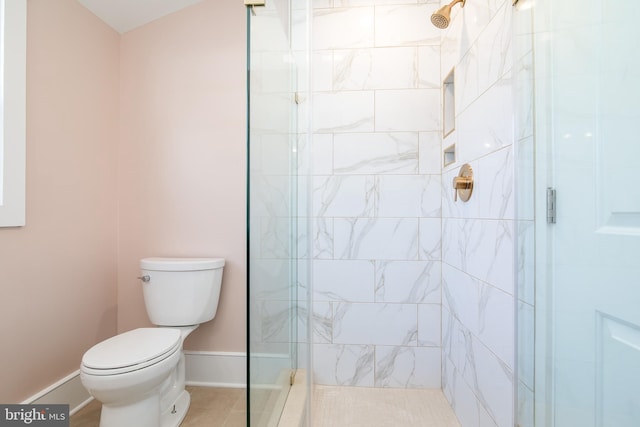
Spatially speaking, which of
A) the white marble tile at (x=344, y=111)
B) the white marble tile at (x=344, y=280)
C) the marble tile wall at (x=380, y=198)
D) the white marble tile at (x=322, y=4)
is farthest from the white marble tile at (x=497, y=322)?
the white marble tile at (x=322, y=4)

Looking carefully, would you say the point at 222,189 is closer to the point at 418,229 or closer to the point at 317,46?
the point at 317,46

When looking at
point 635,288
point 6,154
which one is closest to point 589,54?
point 635,288

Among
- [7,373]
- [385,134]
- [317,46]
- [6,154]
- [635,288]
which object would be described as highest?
[317,46]

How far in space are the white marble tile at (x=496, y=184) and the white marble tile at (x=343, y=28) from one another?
1.04 meters

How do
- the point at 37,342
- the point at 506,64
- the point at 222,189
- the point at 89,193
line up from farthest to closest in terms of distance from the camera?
1. the point at 222,189
2. the point at 89,193
3. the point at 37,342
4. the point at 506,64

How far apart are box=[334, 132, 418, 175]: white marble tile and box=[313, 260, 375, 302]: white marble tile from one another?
54 centimetres

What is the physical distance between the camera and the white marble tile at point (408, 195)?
1605 mm

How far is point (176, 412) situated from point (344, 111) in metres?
1.83

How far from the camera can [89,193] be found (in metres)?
1.61

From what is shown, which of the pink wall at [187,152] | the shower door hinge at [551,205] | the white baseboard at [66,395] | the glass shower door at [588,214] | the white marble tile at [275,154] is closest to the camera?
the glass shower door at [588,214]

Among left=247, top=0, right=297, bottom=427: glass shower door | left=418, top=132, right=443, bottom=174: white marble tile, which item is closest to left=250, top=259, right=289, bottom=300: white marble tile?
left=247, top=0, right=297, bottom=427: glass shower door

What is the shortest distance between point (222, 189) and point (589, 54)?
1.67 m

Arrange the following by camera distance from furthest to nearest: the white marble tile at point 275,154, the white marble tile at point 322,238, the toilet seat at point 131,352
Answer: the white marble tile at point 322,238, the toilet seat at point 131,352, the white marble tile at point 275,154

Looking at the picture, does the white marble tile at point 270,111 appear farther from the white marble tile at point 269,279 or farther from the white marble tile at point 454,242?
the white marble tile at point 454,242
